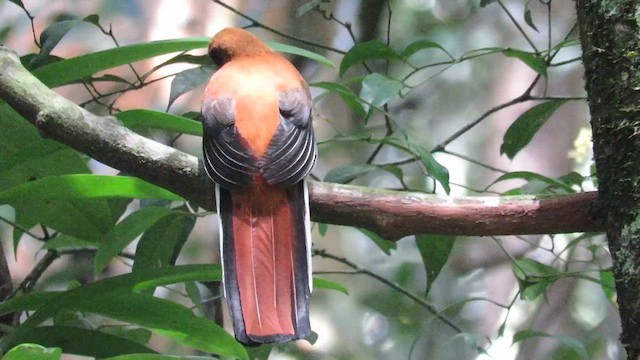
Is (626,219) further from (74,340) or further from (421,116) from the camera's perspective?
(421,116)

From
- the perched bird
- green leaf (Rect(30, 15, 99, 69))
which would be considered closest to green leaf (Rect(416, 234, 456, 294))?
the perched bird

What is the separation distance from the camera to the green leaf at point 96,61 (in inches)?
48.8

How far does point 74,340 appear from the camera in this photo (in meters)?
1.13

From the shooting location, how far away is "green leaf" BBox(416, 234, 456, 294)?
1414 millimetres

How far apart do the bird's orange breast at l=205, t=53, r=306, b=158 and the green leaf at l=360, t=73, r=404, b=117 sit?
0.14 m

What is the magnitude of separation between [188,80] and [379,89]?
378 millimetres

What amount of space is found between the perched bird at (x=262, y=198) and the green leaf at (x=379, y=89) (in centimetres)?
16

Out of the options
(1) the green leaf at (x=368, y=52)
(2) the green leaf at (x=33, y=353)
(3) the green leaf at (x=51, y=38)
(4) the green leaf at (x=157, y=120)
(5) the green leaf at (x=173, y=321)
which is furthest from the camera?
(1) the green leaf at (x=368, y=52)

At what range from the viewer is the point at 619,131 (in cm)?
93

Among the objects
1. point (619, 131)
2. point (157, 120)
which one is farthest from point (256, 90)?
point (619, 131)

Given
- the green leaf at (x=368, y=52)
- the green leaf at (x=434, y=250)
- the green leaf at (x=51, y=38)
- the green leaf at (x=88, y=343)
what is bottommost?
the green leaf at (x=88, y=343)

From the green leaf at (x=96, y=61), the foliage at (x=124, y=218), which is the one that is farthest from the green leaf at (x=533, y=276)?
the green leaf at (x=96, y=61)

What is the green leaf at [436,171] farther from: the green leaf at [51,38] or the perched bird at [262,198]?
the green leaf at [51,38]

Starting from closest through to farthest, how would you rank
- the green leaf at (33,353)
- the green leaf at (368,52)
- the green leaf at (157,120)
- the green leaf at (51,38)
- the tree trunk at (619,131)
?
the green leaf at (33,353) < the tree trunk at (619,131) < the green leaf at (157,120) < the green leaf at (51,38) < the green leaf at (368,52)
